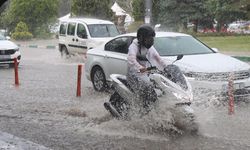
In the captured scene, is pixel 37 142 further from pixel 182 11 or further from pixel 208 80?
pixel 182 11

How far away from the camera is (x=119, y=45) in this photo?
12938 millimetres

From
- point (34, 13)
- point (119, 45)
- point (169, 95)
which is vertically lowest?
point (34, 13)

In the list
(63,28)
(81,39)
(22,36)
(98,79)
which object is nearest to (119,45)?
(98,79)

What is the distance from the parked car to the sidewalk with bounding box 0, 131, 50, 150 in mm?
14154

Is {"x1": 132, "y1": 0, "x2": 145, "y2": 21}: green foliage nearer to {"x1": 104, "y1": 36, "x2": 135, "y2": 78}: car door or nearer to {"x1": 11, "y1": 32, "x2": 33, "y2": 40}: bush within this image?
{"x1": 11, "y1": 32, "x2": 33, "y2": 40}: bush

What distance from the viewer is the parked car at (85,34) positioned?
892 inches

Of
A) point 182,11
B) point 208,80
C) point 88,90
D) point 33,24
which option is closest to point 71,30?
point 88,90

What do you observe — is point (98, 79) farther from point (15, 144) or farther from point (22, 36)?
point (22, 36)

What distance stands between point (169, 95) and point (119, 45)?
5.17 meters

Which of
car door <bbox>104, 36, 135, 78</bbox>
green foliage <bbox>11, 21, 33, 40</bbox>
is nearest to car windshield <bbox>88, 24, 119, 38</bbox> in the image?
car door <bbox>104, 36, 135, 78</bbox>

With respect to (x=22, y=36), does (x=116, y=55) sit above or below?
above

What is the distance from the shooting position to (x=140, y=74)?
823 centimetres

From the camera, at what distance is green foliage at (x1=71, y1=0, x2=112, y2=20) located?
40906 mm

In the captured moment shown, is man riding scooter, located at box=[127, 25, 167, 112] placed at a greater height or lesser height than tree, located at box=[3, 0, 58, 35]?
greater
